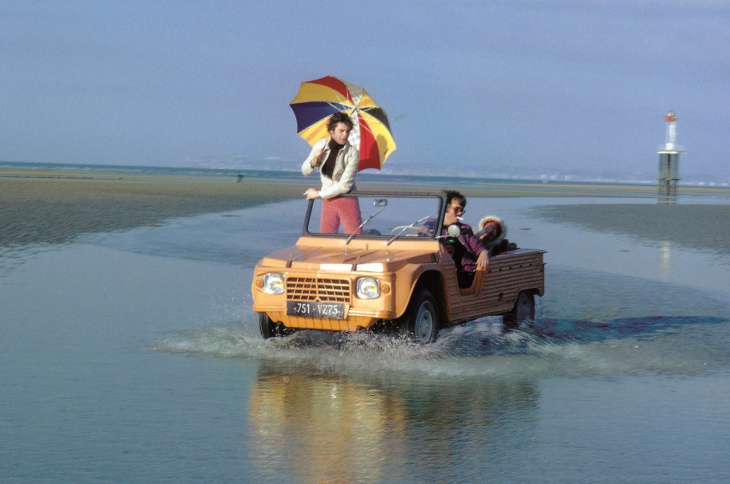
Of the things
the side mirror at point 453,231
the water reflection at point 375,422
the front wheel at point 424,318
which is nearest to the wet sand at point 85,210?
the side mirror at point 453,231

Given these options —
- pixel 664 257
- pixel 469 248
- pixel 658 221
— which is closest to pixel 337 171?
pixel 469 248

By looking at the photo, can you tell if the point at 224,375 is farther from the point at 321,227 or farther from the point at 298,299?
the point at 321,227

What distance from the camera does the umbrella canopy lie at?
1090cm

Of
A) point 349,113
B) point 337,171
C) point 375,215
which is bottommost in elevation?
point 375,215

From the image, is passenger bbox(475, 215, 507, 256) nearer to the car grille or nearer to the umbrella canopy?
the umbrella canopy

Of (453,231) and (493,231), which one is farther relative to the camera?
(493,231)

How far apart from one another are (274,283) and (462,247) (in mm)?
2088

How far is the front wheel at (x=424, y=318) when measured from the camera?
863 cm

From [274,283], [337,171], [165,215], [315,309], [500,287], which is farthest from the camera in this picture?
→ [165,215]

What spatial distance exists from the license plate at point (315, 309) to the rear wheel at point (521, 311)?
2.73 m

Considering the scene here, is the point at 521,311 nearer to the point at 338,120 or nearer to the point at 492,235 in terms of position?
the point at 492,235

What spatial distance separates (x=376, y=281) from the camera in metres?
8.41

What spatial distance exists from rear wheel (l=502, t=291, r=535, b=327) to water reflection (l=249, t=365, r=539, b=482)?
284 cm

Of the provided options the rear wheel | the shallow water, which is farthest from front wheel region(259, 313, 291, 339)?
the rear wheel
